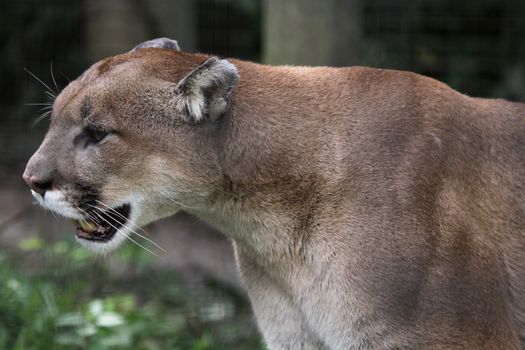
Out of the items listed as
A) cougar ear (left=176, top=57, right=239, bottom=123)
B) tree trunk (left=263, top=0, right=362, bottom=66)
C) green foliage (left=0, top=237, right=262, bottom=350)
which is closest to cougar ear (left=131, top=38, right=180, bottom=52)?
cougar ear (left=176, top=57, right=239, bottom=123)

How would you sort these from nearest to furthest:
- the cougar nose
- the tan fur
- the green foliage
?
the tan fur, the cougar nose, the green foliage

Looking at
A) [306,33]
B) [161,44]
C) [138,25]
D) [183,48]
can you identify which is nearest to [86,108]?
[161,44]

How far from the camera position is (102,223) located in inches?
175

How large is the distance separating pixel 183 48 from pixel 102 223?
3.86m

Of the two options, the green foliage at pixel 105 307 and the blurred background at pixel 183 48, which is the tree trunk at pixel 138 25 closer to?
the blurred background at pixel 183 48

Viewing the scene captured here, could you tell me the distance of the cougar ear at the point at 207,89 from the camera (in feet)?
13.7

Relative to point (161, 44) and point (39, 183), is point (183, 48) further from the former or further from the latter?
point (39, 183)

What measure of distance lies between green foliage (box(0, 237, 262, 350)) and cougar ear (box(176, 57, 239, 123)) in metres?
1.88

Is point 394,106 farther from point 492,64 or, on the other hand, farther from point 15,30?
point 15,30

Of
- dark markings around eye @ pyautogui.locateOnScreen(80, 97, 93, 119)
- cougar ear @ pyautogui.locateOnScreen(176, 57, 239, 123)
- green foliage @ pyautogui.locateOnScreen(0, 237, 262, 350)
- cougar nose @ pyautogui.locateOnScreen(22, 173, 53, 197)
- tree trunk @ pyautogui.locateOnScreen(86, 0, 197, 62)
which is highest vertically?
cougar ear @ pyautogui.locateOnScreen(176, 57, 239, 123)

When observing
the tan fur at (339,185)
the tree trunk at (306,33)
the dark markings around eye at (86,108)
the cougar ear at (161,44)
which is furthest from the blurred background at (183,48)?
the tan fur at (339,185)

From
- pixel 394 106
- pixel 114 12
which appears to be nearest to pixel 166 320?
pixel 394 106

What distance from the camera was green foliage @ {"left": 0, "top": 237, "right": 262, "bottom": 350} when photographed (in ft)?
18.9

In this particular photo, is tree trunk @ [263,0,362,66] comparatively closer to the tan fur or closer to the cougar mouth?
the tan fur
